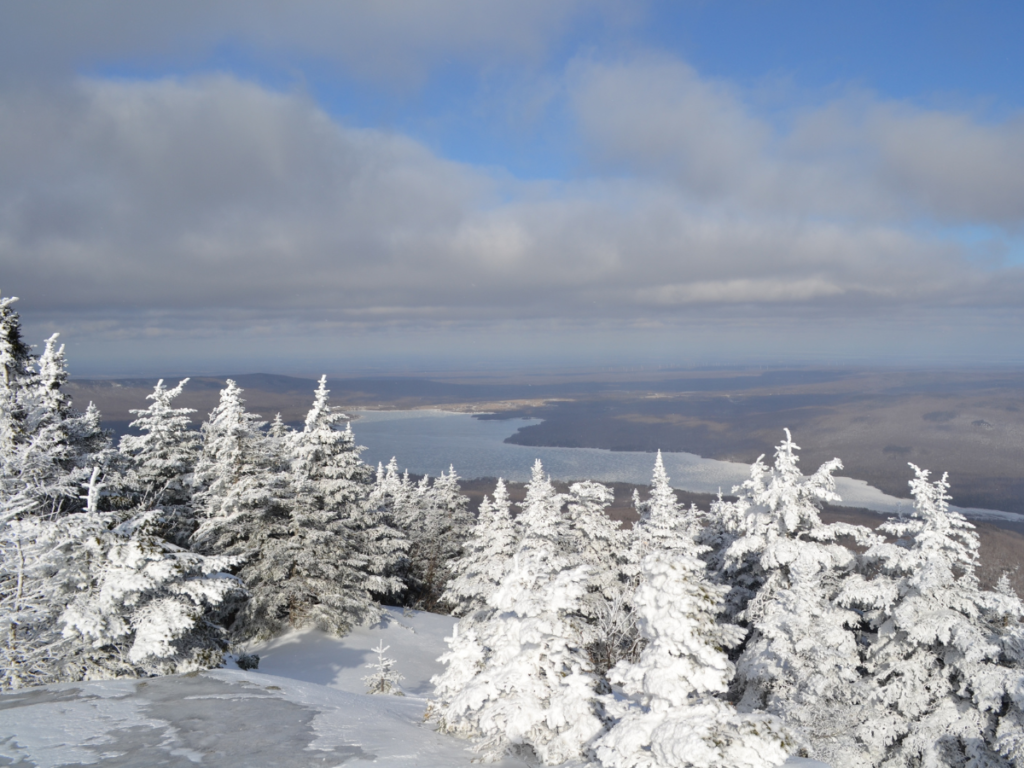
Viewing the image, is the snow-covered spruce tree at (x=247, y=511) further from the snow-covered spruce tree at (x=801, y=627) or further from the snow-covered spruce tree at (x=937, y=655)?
the snow-covered spruce tree at (x=937, y=655)

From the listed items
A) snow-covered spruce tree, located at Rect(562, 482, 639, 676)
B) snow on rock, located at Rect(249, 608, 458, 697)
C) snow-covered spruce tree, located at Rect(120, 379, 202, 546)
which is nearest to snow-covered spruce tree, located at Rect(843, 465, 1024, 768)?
snow-covered spruce tree, located at Rect(562, 482, 639, 676)

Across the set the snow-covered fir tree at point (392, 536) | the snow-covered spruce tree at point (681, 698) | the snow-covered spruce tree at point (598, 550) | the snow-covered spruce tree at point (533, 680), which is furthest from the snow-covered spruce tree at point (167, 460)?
the snow-covered spruce tree at point (681, 698)

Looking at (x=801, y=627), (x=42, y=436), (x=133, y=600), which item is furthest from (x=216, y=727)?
(x=801, y=627)

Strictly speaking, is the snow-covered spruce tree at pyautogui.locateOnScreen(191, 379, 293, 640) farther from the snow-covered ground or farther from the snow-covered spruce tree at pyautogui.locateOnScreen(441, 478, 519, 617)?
the snow-covered ground

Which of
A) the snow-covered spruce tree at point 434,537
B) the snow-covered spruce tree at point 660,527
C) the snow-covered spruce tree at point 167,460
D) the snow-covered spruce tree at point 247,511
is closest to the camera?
the snow-covered spruce tree at point 660,527

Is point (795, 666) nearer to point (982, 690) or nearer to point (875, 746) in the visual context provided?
point (875, 746)

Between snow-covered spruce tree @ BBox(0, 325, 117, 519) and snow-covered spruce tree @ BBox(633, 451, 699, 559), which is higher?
snow-covered spruce tree @ BBox(0, 325, 117, 519)
